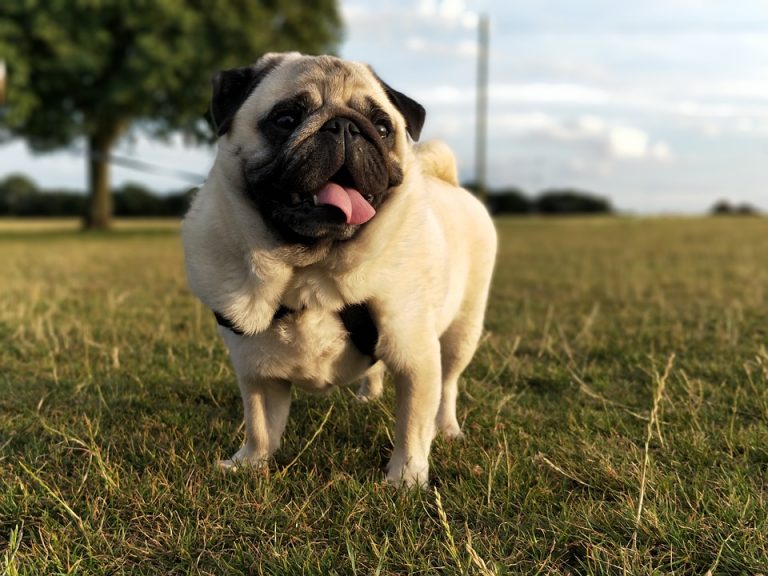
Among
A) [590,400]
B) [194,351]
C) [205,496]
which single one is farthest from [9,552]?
[590,400]

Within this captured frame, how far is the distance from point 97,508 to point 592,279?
7535mm

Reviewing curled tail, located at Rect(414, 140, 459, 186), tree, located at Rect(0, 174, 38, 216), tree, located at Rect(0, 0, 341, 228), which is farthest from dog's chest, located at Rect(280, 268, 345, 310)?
tree, located at Rect(0, 174, 38, 216)

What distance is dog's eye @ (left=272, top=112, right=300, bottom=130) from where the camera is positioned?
2592 mm

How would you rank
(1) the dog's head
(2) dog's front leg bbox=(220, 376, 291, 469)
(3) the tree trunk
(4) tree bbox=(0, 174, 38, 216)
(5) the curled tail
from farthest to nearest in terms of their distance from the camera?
(4) tree bbox=(0, 174, 38, 216)
(3) the tree trunk
(5) the curled tail
(2) dog's front leg bbox=(220, 376, 291, 469)
(1) the dog's head

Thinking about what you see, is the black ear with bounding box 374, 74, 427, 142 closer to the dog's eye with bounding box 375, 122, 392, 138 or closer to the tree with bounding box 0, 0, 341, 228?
the dog's eye with bounding box 375, 122, 392, 138

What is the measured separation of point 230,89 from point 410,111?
2.46 ft

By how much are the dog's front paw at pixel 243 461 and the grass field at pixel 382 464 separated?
0.05 m

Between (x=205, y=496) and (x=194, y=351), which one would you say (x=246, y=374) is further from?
(x=194, y=351)

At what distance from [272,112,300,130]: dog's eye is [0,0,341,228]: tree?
54.5ft

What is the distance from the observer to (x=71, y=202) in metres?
53.7

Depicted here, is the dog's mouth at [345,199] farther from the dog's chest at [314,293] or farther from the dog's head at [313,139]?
the dog's chest at [314,293]

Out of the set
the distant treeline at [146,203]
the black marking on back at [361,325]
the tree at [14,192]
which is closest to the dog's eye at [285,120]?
the black marking on back at [361,325]

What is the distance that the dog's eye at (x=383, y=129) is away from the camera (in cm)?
270

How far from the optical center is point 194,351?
4555 mm
